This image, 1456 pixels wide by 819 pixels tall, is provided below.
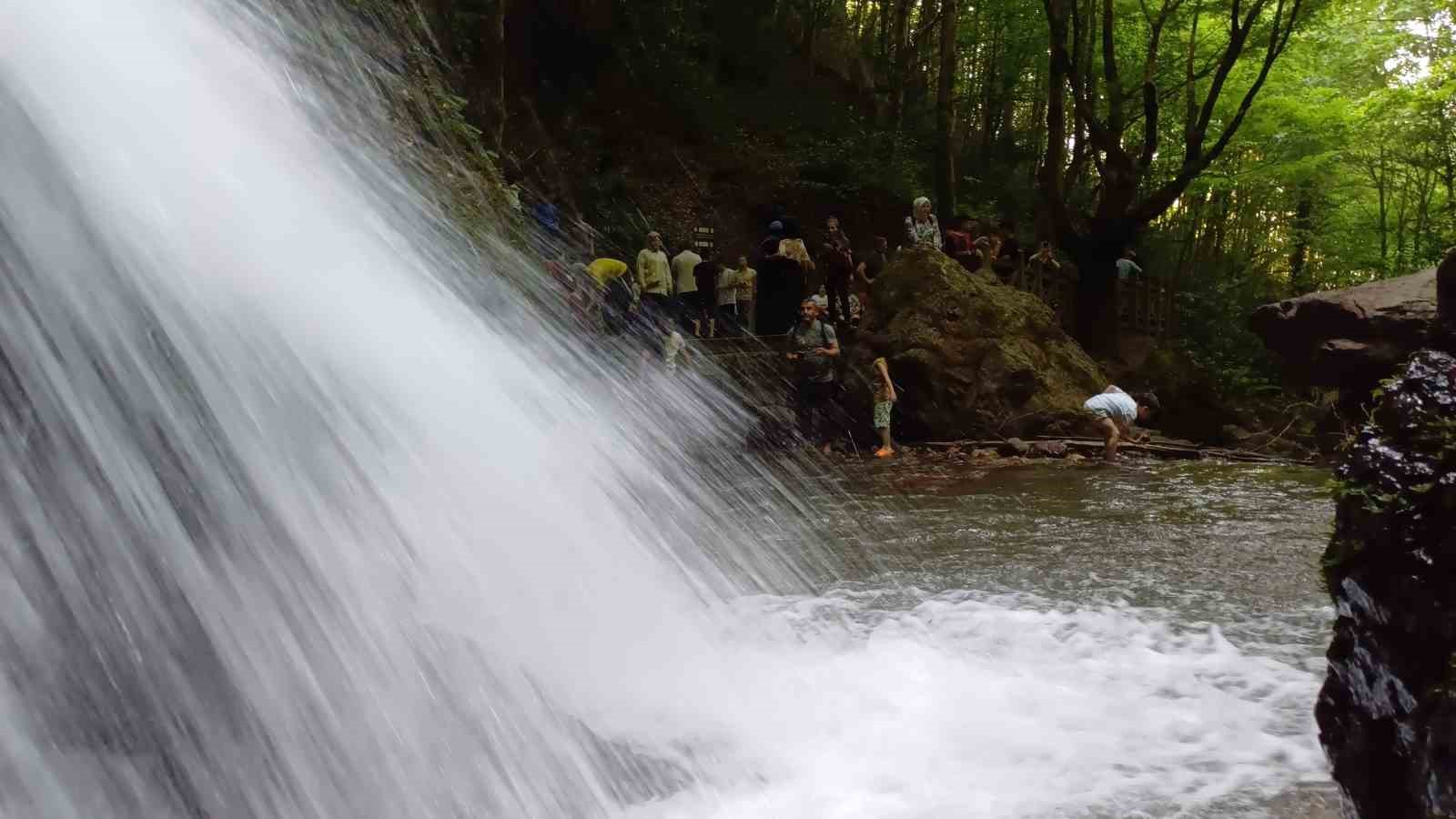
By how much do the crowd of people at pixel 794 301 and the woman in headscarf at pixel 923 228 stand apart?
0.02 metres

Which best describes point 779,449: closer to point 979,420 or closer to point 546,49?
point 979,420

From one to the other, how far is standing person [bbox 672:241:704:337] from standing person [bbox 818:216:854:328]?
226 cm

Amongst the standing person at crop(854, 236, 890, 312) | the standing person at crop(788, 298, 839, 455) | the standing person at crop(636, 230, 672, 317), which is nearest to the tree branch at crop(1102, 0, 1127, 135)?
the standing person at crop(854, 236, 890, 312)

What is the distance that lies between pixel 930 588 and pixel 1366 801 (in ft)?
10.5

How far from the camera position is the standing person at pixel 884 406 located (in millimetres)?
13125

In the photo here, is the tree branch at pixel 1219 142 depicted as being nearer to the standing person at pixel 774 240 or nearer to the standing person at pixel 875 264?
the standing person at pixel 875 264

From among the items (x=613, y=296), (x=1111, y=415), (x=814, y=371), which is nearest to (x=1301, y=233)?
(x=1111, y=415)

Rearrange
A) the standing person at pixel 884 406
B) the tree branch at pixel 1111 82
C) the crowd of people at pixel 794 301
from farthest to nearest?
the tree branch at pixel 1111 82, the standing person at pixel 884 406, the crowd of people at pixel 794 301

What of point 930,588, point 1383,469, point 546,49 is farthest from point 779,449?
point 546,49

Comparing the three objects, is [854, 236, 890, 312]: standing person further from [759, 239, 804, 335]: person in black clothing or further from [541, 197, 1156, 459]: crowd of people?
[759, 239, 804, 335]: person in black clothing

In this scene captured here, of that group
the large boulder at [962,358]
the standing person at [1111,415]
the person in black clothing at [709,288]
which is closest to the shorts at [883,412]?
the large boulder at [962,358]

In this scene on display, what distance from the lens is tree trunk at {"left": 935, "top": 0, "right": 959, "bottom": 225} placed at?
57.2 ft

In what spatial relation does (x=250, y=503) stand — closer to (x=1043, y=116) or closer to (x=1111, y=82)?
(x=1111, y=82)

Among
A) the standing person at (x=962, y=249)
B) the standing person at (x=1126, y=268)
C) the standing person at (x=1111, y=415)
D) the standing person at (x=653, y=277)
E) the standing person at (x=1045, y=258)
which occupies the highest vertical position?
the standing person at (x=1126, y=268)
